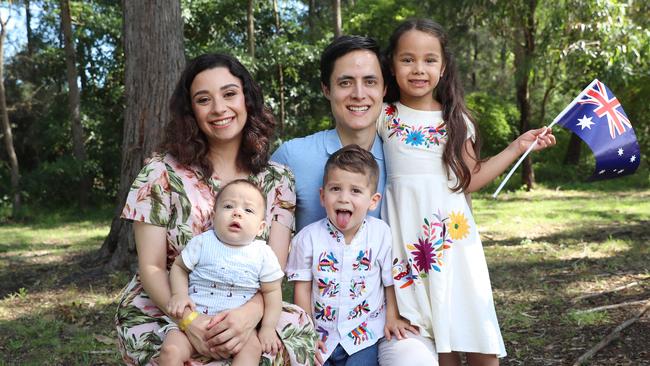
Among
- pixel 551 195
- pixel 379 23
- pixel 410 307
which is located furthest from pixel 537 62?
pixel 410 307

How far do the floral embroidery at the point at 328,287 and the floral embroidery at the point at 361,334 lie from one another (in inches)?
6.8

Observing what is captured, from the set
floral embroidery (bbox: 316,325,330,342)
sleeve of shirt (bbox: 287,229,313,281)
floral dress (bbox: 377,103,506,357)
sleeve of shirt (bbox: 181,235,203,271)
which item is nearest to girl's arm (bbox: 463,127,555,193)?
floral dress (bbox: 377,103,506,357)

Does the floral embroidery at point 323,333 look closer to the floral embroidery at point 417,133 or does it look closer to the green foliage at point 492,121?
the floral embroidery at point 417,133

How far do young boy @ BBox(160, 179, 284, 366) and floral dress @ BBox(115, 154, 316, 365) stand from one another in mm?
93

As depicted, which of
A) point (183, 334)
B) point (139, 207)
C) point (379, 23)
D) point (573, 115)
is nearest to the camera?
point (183, 334)

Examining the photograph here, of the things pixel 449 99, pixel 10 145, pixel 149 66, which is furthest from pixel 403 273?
pixel 10 145

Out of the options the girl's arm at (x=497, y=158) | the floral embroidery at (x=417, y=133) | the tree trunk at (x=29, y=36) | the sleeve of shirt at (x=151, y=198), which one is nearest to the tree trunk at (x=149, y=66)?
the sleeve of shirt at (x=151, y=198)

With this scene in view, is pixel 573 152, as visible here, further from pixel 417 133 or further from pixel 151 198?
pixel 151 198

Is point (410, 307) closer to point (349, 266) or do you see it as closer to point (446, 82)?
point (349, 266)

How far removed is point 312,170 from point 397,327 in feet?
2.69

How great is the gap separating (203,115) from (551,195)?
45.0 feet

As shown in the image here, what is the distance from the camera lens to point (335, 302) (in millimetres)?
2713

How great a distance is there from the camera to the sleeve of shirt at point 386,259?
9.11 feet

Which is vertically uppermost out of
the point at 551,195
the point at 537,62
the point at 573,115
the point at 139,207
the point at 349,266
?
the point at 537,62
